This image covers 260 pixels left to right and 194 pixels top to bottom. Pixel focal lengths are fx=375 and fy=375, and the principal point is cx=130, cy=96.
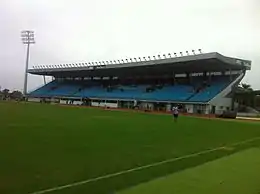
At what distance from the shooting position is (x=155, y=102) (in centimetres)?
6369

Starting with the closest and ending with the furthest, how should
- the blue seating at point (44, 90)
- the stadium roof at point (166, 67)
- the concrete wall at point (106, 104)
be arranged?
the stadium roof at point (166, 67) → the concrete wall at point (106, 104) → the blue seating at point (44, 90)

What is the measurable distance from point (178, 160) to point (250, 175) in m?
2.26

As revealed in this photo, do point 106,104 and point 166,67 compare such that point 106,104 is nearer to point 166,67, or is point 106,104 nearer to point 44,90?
point 166,67

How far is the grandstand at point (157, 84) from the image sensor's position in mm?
57031

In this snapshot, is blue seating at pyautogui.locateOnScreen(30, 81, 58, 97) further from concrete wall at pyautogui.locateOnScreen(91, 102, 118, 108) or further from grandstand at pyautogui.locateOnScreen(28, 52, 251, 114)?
concrete wall at pyautogui.locateOnScreen(91, 102, 118, 108)

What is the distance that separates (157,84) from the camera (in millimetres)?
71750

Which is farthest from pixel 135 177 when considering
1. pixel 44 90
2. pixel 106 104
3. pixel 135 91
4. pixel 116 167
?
pixel 44 90

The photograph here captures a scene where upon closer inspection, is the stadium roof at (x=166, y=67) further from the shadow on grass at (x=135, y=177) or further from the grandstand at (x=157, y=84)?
the shadow on grass at (x=135, y=177)

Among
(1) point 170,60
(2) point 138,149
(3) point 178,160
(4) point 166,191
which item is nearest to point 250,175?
(3) point 178,160

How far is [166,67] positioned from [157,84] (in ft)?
23.4

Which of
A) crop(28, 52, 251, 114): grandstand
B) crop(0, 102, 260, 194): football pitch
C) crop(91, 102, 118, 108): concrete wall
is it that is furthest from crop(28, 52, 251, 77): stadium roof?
crop(0, 102, 260, 194): football pitch

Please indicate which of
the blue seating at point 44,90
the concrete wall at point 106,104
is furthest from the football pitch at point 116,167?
the blue seating at point 44,90

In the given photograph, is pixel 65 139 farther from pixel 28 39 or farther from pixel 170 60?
pixel 28 39

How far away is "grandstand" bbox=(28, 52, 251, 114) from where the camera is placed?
187 feet
